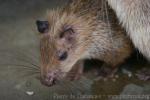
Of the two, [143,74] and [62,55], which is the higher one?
[62,55]

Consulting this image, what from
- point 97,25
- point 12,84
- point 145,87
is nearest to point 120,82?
point 145,87

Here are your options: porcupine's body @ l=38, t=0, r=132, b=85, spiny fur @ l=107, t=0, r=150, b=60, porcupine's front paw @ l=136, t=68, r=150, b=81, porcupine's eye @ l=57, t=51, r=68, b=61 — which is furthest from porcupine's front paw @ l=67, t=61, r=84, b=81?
spiny fur @ l=107, t=0, r=150, b=60

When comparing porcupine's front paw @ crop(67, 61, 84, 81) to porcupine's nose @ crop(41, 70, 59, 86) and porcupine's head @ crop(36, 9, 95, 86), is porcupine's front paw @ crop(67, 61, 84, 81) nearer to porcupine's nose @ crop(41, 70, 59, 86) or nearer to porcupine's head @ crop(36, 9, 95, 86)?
porcupine's head @ crop(36, 9, 95, 86)

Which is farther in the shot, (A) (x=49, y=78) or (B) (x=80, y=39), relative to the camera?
(B) (x=80, y=39)

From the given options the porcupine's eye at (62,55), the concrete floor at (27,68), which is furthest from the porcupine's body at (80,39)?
the concrete floor at (27,68)

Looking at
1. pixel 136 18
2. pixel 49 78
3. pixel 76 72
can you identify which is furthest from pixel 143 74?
pixel 49 78

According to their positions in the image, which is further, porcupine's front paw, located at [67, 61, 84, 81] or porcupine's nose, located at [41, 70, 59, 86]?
porcupine's front paw, located at [67, 61, 84, 81]

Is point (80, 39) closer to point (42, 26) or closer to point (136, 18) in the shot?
point (42, 26)
